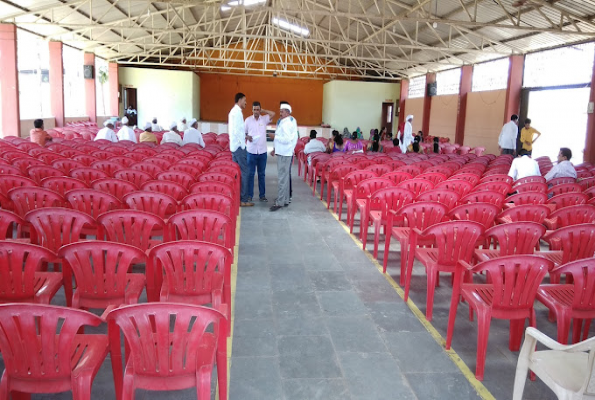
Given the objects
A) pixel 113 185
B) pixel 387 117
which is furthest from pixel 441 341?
pixel 387 117

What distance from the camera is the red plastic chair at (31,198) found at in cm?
417

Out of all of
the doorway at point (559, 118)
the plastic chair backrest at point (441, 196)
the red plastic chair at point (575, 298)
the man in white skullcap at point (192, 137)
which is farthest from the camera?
the doorway at point (559, 118)

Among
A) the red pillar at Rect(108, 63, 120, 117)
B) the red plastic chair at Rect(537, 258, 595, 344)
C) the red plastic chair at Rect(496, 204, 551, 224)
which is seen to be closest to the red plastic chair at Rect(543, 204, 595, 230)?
the red plastic chair at Rect(496, 204, 551, 224)

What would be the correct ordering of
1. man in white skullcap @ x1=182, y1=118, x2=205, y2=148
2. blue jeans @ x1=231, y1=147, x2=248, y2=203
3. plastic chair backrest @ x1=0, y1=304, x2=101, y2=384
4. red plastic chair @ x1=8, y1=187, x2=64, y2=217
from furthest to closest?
man in white skullcap @ x1=182, y1=118, x2=205, y2=148
blue jeans @ x1=231, y1=147, x2=248, y2=203
red plastic chair @ x1=8, y1=187, x2=64, y2=217
plastic chair backrest @ x1=0, y1=304, x2=101, y2=384

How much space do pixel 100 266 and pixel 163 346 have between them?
95 centimetres

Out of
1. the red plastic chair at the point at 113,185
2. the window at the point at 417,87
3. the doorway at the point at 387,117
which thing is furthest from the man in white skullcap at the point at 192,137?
the doorway at the point at 387,117

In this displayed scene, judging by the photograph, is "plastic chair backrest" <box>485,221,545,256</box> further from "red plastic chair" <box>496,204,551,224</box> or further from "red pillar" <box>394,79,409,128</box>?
"red pillar" <box>394,79,409,128</box>

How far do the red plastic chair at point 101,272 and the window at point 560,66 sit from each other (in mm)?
12332

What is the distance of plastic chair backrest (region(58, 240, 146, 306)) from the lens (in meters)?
2.69

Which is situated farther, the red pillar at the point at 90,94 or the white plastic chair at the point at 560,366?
the red pillar at the point at 90,94

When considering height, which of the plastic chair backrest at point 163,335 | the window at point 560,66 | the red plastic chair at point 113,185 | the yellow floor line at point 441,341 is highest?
the window at point 560,66

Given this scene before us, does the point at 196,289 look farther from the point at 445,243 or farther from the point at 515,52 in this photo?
the point at 515,52

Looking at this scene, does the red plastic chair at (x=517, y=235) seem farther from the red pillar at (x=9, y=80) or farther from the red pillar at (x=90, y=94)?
the red pillar at (x=90, y=94)

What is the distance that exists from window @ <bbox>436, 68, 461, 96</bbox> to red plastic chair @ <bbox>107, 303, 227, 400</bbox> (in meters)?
18.3
